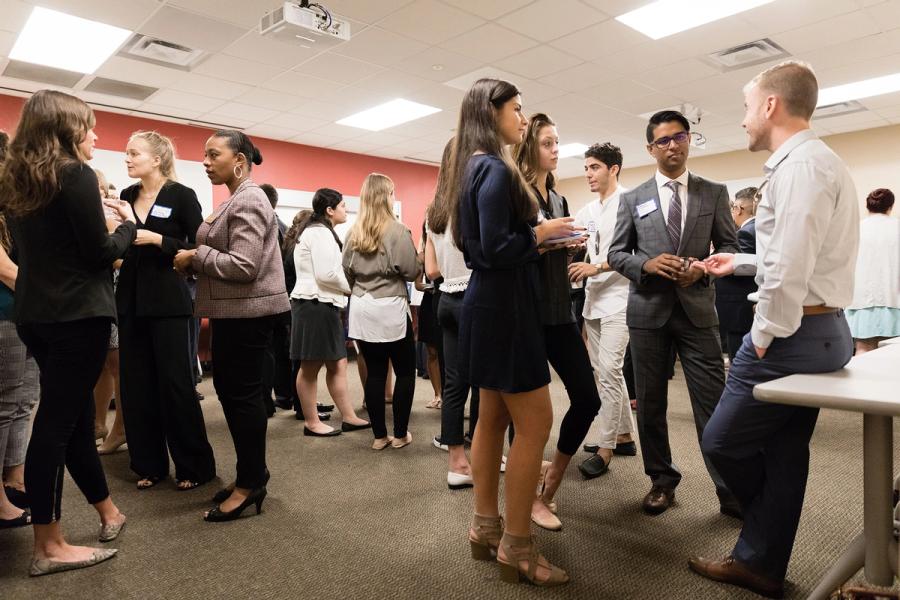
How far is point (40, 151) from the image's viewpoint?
1.77 metres

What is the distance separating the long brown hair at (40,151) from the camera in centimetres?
174

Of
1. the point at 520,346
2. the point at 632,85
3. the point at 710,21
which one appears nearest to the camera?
the point at 520,346

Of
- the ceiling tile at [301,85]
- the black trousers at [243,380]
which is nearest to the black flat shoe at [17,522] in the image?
the black trousers at [243,380]

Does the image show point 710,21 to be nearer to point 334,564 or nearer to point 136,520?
point 334,564

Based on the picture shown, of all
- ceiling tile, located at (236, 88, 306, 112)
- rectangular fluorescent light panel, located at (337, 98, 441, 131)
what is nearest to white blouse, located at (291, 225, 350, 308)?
ceiling tile, located at (236, 88, 306, 112)

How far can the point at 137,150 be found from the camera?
2.45m

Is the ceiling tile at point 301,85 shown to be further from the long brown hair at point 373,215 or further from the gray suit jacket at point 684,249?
the gray suit jacket at point 684,249

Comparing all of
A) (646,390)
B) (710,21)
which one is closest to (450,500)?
(646,390)

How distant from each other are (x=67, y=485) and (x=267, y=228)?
164 centimetres

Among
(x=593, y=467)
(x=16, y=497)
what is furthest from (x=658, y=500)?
(x=16, y=497)

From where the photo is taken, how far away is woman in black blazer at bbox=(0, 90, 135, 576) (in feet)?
5.79

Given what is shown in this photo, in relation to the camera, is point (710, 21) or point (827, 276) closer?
point (827, 276)

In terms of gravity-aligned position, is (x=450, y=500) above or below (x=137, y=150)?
below

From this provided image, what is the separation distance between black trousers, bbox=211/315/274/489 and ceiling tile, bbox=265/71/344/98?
3.89 metres
